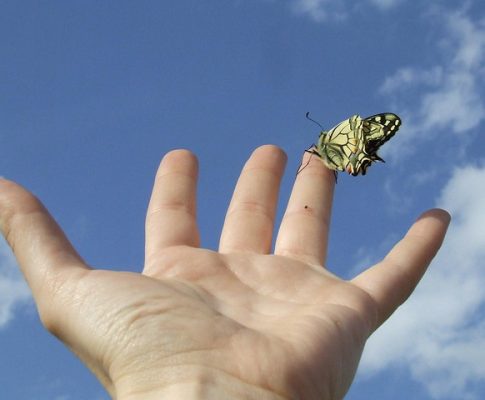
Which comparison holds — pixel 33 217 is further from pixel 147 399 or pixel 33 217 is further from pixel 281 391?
pixel 281 391

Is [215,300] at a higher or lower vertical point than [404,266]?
lower

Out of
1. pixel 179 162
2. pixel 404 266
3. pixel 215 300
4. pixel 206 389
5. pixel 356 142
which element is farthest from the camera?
pixel 356 142

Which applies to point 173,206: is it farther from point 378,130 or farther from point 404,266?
point 378,130

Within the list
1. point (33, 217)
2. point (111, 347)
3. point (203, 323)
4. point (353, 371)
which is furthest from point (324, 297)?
point (33, 217)

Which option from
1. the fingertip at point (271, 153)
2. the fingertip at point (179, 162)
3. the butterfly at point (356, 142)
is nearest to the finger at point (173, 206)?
the fingertip at point (179, 162)

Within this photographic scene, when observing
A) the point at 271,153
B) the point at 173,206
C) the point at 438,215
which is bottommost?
the point at 173,206

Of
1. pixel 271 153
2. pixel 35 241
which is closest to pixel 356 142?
pixel 271 153

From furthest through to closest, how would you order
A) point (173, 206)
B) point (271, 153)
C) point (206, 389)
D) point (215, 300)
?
point (271, 153), point (173, 206), point (215, 300), point (206, 389)
